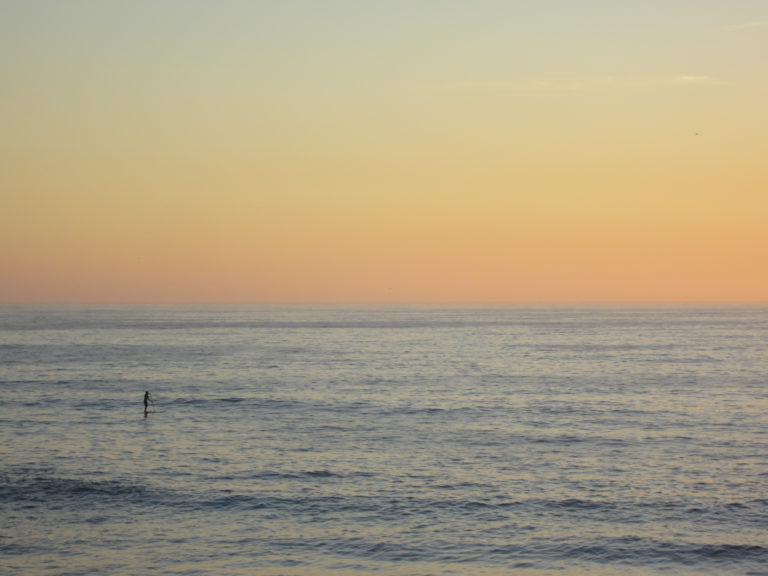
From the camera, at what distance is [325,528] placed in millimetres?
34375

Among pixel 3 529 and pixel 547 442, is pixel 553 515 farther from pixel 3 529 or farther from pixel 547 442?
pixel 3 529

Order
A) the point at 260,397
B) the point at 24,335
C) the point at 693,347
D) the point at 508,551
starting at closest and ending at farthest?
the point at 508,551 < the point at 260,397 < the point at 693,347 < the point at 24,335

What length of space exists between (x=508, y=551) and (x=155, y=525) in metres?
15.7

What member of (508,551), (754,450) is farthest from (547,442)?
(508,551)

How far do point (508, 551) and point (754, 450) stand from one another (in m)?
26.1

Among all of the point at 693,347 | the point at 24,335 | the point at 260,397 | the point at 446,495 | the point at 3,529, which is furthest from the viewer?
the point at 24,335

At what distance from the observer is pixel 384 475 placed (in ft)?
141

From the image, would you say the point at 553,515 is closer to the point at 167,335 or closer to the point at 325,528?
the point at 325,528

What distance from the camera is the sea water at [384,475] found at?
31.4 metres

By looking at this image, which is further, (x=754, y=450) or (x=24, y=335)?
(x=24, y=335)

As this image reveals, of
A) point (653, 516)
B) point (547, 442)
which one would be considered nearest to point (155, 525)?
point (653, 516)

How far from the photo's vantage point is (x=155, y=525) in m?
34.7

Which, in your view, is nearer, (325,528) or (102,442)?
(325,528)

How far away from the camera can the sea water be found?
103 ft
